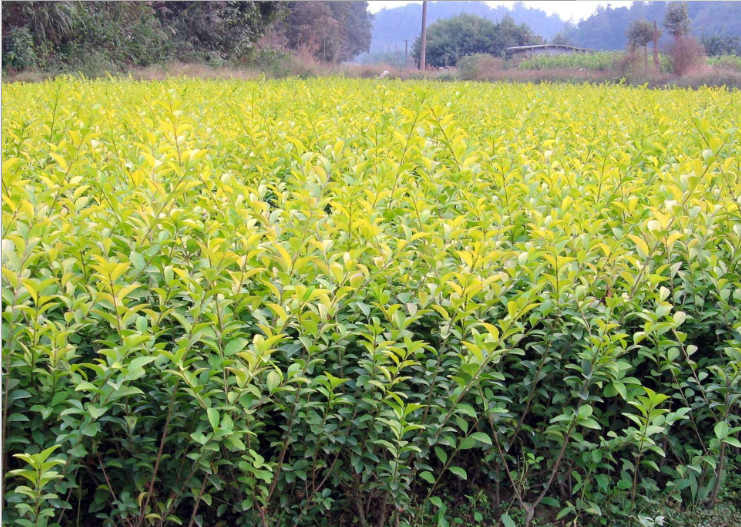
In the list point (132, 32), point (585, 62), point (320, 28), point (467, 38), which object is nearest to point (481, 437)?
point (132, 32)

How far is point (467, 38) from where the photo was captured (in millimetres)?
49875

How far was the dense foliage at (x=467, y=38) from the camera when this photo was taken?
4988cm

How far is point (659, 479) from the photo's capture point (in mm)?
2617

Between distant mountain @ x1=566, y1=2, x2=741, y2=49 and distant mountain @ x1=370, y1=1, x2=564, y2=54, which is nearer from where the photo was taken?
distant mountain @ x1=566, y1=2, x2=741, y2=49

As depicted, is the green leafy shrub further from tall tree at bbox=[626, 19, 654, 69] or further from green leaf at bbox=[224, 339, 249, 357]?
green leaf at bbox=[224, 339, 249, 357]

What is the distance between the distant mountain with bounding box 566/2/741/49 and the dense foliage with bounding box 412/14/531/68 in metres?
5.33

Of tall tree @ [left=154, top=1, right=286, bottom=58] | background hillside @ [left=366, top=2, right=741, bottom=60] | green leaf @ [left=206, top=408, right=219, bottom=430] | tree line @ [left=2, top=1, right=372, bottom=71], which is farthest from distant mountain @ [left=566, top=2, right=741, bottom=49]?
green leaf @ [left=206, top=408, right=219, bottom=430]

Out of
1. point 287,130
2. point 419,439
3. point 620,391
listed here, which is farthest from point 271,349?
point 287,130

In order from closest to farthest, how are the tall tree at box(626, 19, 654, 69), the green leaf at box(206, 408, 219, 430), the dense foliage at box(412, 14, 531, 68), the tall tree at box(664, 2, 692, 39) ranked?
the green leaf at box(206, 408, 219, 430), the tall tree at box(626, 19, 654, 69), the tall tree at box(664, 2, 692, 39), the dense foliage at box(412, 14, 531, 68)

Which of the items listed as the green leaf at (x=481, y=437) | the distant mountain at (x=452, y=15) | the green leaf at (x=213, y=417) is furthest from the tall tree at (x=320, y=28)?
the green leaf at (x=213, y=417)

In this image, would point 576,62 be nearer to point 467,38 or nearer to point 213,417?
point 467,38

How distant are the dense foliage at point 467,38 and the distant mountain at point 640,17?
5331 millimetres

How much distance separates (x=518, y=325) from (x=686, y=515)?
1135 millimetres

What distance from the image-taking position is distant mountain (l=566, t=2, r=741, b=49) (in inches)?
1348
